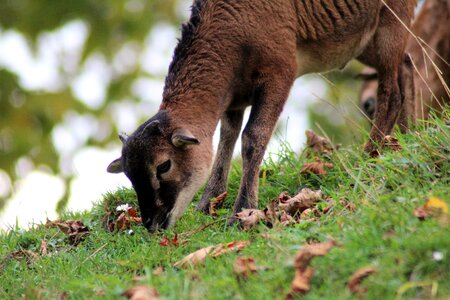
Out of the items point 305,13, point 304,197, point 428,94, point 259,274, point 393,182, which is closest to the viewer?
point 259,274

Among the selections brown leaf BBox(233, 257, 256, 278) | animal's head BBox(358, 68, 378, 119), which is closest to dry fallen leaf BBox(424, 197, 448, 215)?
brown leaf BBox(233, 257, 256, 278)

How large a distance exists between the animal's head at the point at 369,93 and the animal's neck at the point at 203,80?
20.4 ft

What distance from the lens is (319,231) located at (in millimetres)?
5770

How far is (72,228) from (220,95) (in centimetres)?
196

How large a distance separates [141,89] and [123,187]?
11484 millimetres

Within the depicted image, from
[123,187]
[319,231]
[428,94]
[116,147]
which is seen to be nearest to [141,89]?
[116,147]

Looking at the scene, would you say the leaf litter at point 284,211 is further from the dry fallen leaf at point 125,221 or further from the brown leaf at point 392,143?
the dry fallen leaf at point 125,221

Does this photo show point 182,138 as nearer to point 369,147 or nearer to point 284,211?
point 284,211

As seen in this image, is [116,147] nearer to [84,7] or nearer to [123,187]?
[84,7]

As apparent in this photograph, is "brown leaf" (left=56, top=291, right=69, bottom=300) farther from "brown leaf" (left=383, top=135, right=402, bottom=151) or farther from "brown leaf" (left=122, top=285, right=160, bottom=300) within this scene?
"brown leaf" (left=383, top=135, right=402, bottom=151)

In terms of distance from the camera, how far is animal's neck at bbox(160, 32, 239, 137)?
7906 millimetres

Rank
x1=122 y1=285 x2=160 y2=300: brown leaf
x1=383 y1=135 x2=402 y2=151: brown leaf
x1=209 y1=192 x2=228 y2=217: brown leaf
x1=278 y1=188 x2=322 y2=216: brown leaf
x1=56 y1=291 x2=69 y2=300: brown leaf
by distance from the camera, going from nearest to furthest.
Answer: x1=122 y1=285 x2=160 y2=300: brown leaf, x1=56 y1=291 x2=69 y2=300: brown leaf, x1=278 y1=188 x2=322 y2=216: brown leaf, x1=383 y1=135 x2=402 y2=151: brown leaf, x1=209 y1=192 x2=228 y2=217: brown leaf

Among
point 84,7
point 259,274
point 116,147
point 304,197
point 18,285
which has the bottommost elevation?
point 259,274

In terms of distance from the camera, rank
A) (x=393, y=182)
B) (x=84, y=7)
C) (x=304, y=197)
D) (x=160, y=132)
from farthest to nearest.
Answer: (x=84, y=7), (x=160, y=132), (x=304, y=197), (x=393, y=182)
